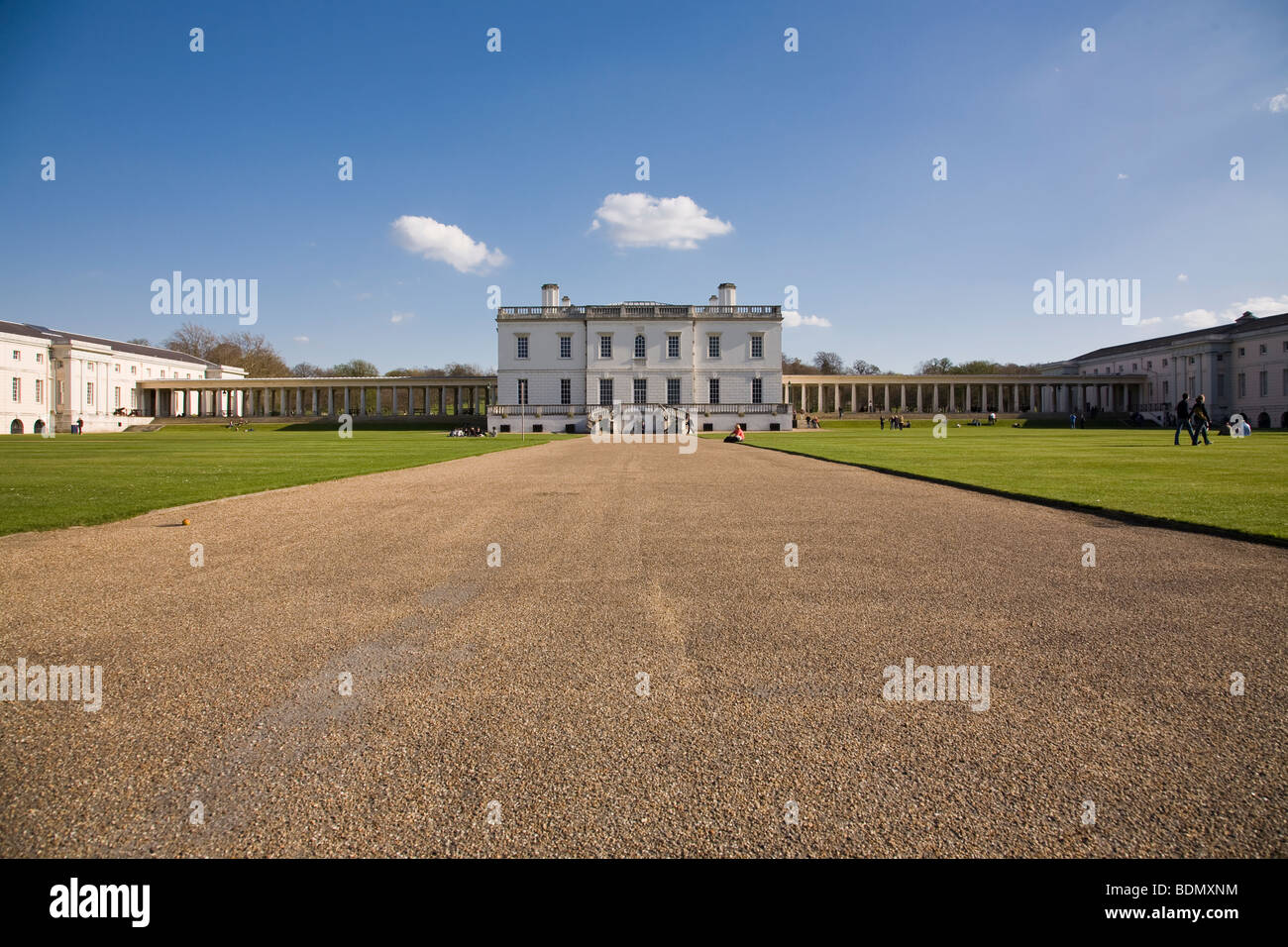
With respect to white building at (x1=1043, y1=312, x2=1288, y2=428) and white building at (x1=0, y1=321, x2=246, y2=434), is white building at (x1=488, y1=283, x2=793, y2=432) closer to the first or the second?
white building at (x1=1043, y1=312, x2=1288, y2=428)

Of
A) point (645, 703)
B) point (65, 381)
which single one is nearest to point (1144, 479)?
point (645, 703)

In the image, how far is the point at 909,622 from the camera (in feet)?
18.4

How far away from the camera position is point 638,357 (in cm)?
7638

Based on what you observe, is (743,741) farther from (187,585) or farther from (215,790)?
(187,585)

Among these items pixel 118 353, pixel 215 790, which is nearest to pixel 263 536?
pixel 215 790

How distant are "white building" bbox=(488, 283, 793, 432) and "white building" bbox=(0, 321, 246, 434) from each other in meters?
48.1

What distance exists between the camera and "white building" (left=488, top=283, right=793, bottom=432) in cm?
7600

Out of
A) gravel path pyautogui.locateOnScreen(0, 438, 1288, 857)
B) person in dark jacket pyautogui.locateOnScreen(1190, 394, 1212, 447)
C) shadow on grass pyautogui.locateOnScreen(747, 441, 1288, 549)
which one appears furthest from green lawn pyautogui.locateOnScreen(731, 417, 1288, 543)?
person in dark jacket pyautogui.locateOnScreen(1190, 394, 1212, 447)

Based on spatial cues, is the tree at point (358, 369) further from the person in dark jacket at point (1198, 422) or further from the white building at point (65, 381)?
the person in dark jacket at point (1198, 422)

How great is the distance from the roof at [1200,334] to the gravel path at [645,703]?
93219mm

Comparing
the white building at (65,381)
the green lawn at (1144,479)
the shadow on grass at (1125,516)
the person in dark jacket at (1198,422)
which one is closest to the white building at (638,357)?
the person in dark jacket at (1198,422)
